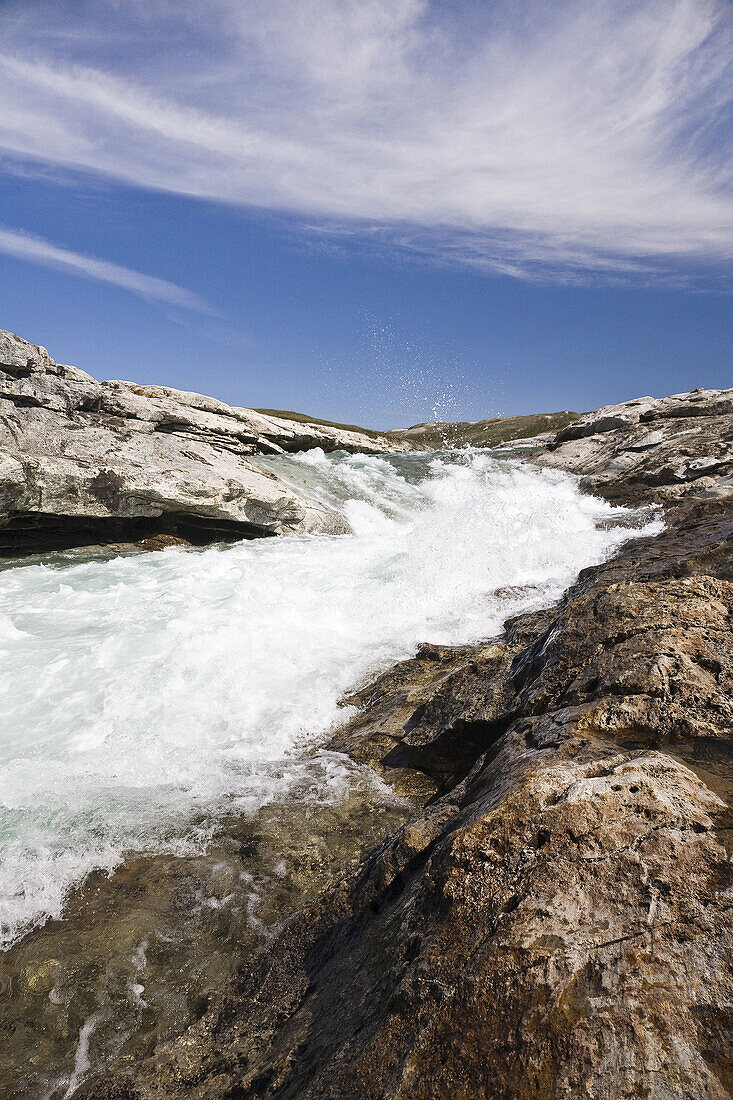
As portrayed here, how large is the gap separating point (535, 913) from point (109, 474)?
13.8 m

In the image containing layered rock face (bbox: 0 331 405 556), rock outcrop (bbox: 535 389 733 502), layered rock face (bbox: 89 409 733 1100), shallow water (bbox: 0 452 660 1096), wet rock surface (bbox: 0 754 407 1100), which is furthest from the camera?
rock outcrop (bbox: 535 389 733 502)

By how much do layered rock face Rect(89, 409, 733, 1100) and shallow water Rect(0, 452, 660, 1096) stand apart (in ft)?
1.64

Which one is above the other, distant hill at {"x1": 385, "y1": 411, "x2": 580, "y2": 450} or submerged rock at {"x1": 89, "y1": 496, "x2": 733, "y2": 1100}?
distant hill at {"x1": 385, "y1": 411, "x2": 580, "y2": 450}

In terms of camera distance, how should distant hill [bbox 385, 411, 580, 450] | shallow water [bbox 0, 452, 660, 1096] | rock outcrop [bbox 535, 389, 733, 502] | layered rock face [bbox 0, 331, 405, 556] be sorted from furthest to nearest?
distant hill [bbox 385, 411, 580, 450] → rock outcrop [bbox 535, 389, 733, 502] → layered rock face [bbox 0, 331, 405, 556] → shallow water [bbox 0, 452, 660, 1096]

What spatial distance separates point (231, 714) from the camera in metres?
6.13

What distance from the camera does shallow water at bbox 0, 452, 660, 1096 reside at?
324cm

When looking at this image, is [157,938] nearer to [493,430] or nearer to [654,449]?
[654,449]

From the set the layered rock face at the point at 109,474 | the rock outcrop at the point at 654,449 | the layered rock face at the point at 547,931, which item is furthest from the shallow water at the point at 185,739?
the rock outcrop at the point at 654,449

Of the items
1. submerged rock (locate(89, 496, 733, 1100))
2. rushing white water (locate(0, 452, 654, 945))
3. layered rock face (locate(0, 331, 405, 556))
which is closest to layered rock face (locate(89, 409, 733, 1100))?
submerged rock (locate(89, 496, 733, 1100))

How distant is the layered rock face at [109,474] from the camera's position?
42.2 ft

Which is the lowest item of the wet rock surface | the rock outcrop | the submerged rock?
the wet rock surface

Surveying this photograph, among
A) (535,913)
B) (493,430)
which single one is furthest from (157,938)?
(493,430)

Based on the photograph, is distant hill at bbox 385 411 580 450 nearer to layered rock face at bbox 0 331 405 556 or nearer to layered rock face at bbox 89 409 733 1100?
layered rock face at bbox 0 331 405 556

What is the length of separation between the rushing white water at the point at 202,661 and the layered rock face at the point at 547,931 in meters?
1.75
